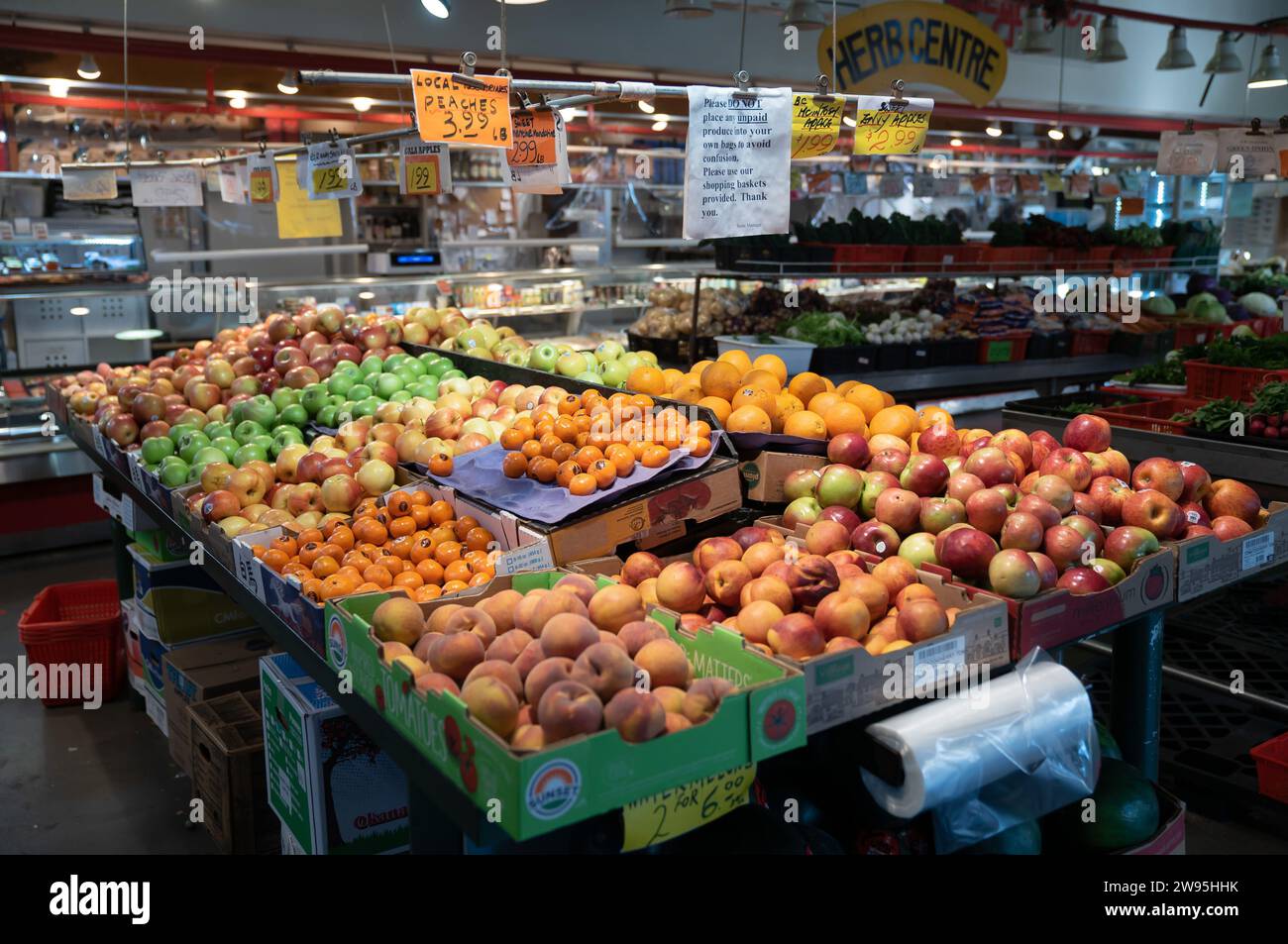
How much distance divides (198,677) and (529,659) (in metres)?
2.52

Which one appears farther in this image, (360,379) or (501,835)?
(360,379)

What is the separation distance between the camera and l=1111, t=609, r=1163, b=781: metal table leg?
A: 9.86 feet

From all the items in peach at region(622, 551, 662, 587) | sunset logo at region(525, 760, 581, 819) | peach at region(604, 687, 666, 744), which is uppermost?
peach at region(622, 551, 662, 587)

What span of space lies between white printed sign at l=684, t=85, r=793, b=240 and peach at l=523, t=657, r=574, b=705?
1.76m

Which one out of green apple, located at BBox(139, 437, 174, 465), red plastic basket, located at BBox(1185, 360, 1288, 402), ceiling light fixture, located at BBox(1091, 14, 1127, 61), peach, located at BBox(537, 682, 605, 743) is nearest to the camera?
peach, located at BBox(537, 682, 605, 743)

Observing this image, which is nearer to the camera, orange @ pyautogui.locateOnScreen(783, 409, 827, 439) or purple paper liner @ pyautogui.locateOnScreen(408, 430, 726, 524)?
purple paper liner @ pyautogui.locateOnScreen(408, 430, 726, 524)

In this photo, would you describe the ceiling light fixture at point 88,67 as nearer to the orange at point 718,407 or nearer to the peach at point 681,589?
the orange at point 718,407

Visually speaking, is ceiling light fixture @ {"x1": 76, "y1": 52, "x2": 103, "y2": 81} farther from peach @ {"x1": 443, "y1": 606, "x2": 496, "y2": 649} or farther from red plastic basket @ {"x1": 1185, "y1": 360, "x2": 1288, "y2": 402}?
red plastic basket @ {"x1": 1185, "y1": 360, "x2": 1288, "y2": 402}

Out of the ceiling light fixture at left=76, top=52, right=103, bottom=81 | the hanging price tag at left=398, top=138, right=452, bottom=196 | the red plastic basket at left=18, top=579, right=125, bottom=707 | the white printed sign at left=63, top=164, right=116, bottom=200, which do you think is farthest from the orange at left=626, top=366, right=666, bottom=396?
the ceiling light fixture at left=76, top=52, right=103, bottom=81

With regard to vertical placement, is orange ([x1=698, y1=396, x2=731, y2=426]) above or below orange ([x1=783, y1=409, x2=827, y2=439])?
above
